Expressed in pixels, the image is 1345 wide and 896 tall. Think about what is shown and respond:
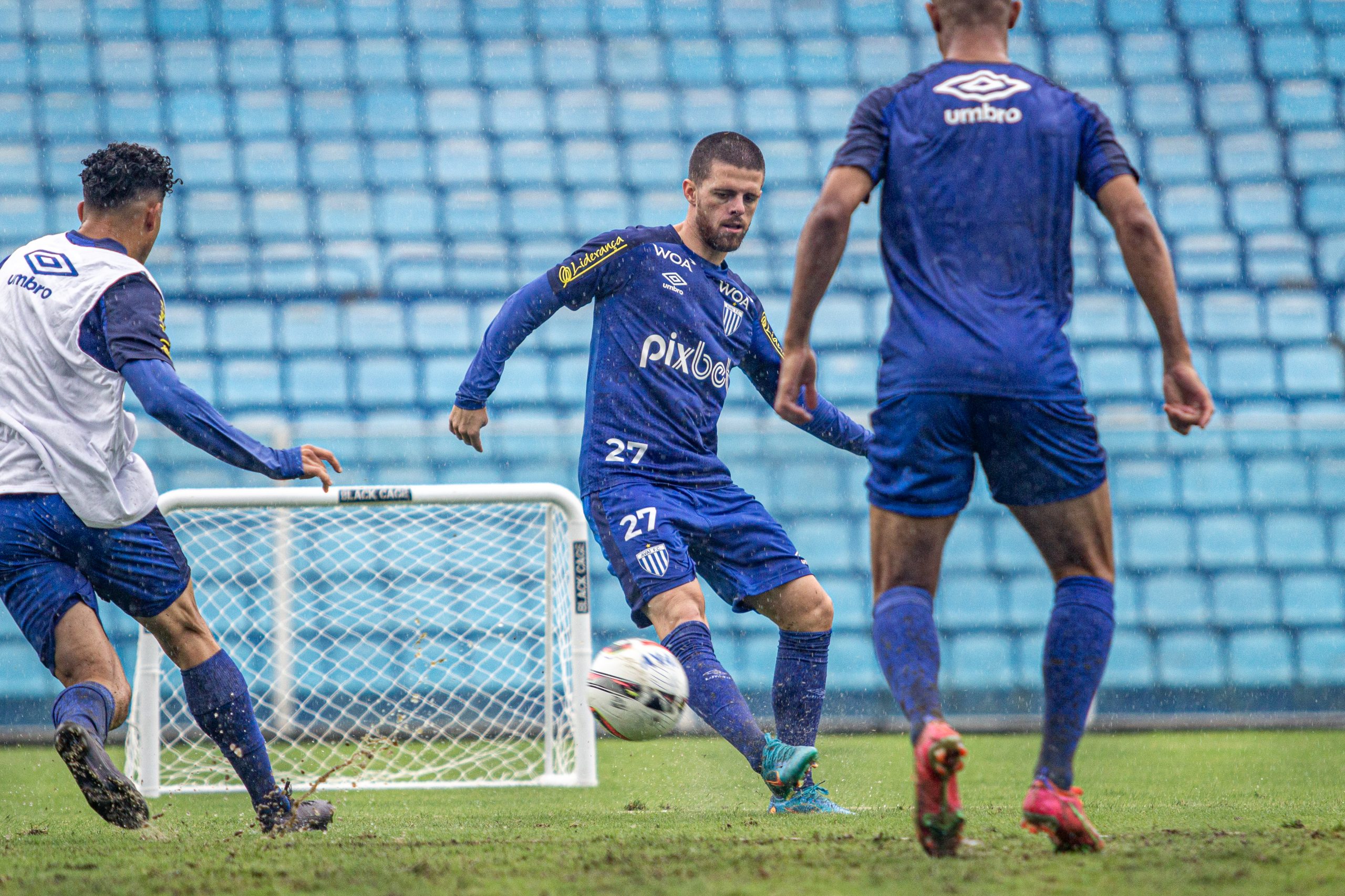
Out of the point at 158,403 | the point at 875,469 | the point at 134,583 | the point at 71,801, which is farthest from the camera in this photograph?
the point at 71,801

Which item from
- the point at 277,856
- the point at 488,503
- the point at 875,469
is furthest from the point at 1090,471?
the point at 488,503

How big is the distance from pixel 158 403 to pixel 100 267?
0.44 meters

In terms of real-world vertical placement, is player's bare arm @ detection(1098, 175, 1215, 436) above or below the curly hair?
below

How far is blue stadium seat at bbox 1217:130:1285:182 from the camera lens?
371 inches

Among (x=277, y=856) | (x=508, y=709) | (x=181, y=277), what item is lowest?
(x=508, y=709)

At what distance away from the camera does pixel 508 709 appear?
18.8 feet

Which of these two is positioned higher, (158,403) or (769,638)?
(158,403)

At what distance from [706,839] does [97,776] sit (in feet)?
4.58

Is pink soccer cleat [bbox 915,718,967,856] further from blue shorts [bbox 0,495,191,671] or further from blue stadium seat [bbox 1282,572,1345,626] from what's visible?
blue stadium seat [bbox 1282,572,1345,626]

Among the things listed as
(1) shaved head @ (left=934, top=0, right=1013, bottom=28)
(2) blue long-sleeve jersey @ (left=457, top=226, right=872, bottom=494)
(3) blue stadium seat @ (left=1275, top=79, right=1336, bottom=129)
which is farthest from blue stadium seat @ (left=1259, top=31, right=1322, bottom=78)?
(1) shaved head @ (left=934, top=0, right=1013, bottom=28)

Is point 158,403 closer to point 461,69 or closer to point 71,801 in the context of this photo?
point 71,801

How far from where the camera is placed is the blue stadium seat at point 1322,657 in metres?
6.79

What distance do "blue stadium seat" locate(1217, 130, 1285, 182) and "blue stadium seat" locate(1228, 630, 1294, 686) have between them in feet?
13.0

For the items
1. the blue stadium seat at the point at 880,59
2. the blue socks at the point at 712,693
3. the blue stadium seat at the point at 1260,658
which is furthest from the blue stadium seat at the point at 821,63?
the blue socks at the point at 712,693
